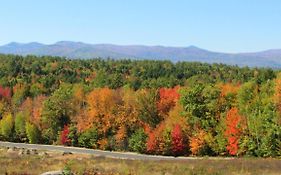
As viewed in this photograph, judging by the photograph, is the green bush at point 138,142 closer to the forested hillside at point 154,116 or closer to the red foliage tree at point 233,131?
the forested hillside at point 154,116

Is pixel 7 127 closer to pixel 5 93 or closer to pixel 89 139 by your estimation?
pixel 5 93

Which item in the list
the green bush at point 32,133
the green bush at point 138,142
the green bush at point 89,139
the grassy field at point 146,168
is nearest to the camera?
the grassy field at point 146,168

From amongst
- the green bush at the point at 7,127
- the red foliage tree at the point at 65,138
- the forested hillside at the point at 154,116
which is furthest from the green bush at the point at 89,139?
the green bush at the point at 7,127

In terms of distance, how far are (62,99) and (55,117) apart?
4.45 m

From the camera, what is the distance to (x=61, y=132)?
107312mm

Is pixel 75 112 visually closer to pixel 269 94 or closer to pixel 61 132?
pixel 61 132

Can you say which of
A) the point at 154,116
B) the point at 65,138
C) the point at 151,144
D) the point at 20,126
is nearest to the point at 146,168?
the point at 151,144

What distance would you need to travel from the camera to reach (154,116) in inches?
3976

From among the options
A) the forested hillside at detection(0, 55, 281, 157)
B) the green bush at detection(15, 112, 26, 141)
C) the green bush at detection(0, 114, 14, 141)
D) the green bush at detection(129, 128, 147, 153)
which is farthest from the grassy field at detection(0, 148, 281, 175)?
the green bush at detection(0, 114, 14, 141)

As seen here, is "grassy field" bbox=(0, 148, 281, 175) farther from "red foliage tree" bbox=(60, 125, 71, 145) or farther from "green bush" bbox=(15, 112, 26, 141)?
"green bush" bbox=(15, 112, 26, 141)

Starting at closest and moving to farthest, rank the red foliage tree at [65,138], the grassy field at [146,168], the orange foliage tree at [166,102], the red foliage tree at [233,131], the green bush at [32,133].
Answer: the grassy field at [146,168] < the red foliage tree at [233,131] < the orange foliage tree at [166,102] < the red foliage tree at [65,138] < the green bush at [32,133]

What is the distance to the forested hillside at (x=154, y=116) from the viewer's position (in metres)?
85.1

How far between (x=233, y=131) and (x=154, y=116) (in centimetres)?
2071

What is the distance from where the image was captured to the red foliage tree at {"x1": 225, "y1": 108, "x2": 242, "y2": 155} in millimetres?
84812
